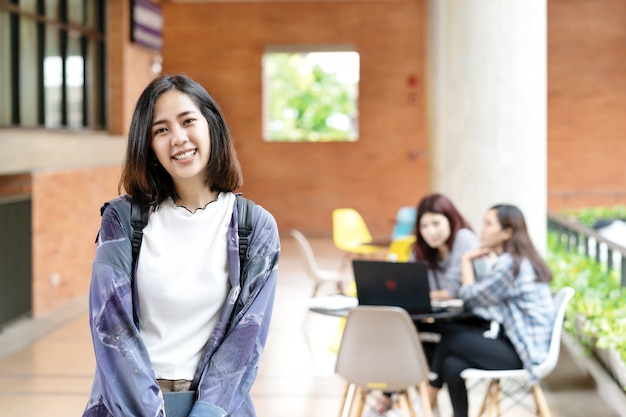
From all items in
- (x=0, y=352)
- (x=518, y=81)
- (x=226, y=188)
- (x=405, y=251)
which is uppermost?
(x=518, y=81)

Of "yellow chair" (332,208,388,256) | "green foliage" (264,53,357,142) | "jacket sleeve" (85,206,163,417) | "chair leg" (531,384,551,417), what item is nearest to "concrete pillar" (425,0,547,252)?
"chair leg" (531,384,551,417)

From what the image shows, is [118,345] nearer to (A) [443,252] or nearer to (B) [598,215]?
(A) [443,252]

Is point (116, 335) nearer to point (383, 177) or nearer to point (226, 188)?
point (226, 188)

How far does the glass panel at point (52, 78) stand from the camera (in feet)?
32.0

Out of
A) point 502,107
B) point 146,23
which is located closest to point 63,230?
point 146,23

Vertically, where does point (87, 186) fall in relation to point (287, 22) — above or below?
below

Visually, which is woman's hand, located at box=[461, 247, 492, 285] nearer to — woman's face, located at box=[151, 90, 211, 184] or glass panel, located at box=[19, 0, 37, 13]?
woman's face, located at box=[151, 90, 211, 184]

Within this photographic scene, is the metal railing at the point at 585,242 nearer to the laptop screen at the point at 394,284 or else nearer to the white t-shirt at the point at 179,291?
the laptop screen at the point at 394,284

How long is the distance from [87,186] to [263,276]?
28.4 ft

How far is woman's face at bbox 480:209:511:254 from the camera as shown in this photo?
5.18 m

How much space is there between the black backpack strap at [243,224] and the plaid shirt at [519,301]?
3.08 meters

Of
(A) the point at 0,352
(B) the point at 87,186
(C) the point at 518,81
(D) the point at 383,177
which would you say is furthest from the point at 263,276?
(D) the point at 383,177

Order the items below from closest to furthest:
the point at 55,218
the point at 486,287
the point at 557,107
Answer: the point at 486,287, the point at 55,218, the point at 557,107

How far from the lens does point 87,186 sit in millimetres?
10383
